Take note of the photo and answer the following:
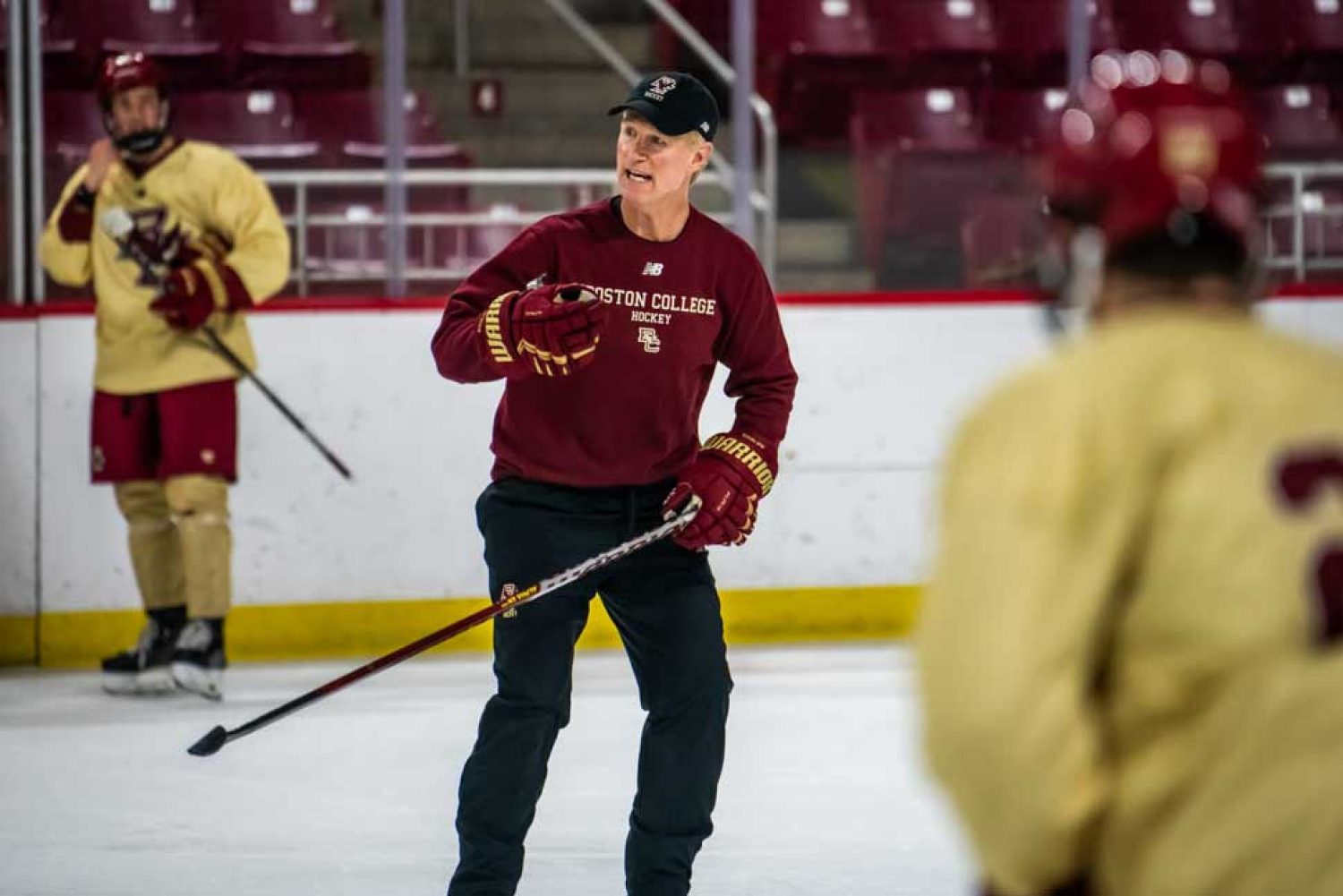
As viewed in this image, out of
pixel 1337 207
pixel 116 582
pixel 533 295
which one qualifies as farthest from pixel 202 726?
pixel 1337 207

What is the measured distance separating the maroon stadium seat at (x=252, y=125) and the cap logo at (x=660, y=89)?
327 centimetres

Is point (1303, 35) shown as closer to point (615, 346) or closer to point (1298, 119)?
point (1298, 119)

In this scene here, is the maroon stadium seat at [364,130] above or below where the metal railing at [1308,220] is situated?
above

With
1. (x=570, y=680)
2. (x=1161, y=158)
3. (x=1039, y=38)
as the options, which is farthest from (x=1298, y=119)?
(x=1161, y=158)

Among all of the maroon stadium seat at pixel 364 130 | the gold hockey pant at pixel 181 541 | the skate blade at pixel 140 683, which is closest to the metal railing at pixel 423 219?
the maroon stadium seat at pixel 364 130

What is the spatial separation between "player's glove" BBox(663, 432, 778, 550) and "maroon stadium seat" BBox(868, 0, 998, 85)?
13.0 ft

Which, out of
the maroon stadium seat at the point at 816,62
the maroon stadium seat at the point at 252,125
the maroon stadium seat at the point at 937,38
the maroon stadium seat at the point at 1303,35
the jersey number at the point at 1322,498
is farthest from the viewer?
the maroon stadium seat at the point at 937,38

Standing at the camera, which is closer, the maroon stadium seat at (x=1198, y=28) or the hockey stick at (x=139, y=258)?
the hockey stick at (x=139, y=258)

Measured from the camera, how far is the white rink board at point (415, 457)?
6.25 metres

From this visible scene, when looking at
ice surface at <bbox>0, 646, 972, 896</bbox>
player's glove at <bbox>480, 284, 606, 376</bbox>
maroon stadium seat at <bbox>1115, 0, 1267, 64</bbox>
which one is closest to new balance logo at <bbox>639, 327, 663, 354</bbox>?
player's glove at <bbox>480, 284, 606, 376</bbox>

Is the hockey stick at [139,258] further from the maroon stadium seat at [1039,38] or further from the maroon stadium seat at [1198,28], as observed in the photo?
the maroon stadium seat at [1198,28]

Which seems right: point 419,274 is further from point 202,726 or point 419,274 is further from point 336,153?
Answer: point 202,726

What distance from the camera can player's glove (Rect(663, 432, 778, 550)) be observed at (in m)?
3.11

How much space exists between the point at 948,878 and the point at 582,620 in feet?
2.91
